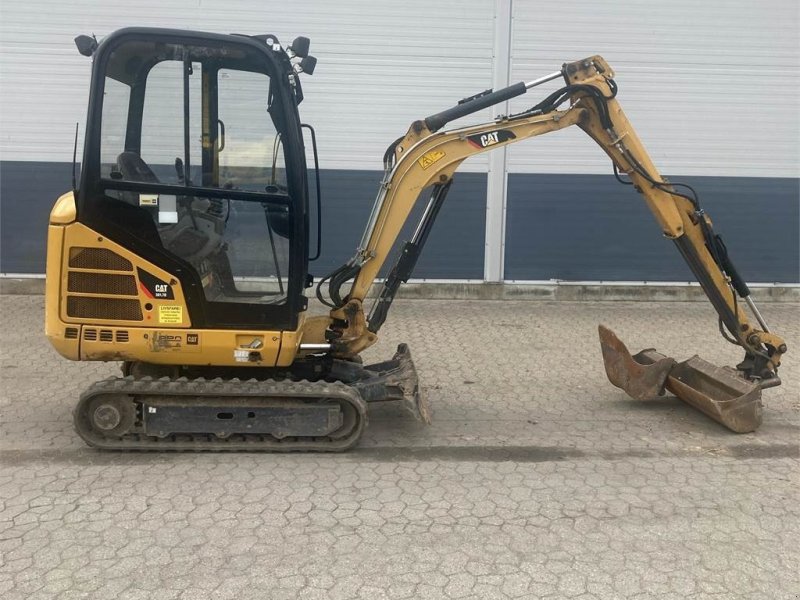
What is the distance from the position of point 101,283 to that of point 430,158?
2.31m

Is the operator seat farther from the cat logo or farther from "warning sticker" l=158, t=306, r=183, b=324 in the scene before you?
the cat logo

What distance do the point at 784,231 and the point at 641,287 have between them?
87.7 inches

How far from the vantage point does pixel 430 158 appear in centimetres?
495

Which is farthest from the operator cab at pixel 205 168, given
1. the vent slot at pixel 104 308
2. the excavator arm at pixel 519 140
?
the excavator arm at pixel 519 140

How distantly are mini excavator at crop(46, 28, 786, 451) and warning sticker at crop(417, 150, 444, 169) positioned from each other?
0.04 feet

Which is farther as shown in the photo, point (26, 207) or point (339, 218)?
point (339, 218)

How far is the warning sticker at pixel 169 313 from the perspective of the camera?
14.7 feet

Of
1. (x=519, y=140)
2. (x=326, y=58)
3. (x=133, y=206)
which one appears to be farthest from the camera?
(x=326, y=58)

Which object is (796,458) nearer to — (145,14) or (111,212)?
(111,212)

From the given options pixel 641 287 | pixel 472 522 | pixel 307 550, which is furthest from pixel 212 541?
pixel 641 287

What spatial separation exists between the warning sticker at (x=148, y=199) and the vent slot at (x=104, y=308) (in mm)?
612

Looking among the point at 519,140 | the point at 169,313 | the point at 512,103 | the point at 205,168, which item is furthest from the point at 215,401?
the point at 512,103

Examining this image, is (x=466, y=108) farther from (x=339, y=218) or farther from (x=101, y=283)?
(x=339, y=218)

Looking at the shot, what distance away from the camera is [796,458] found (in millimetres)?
4812
